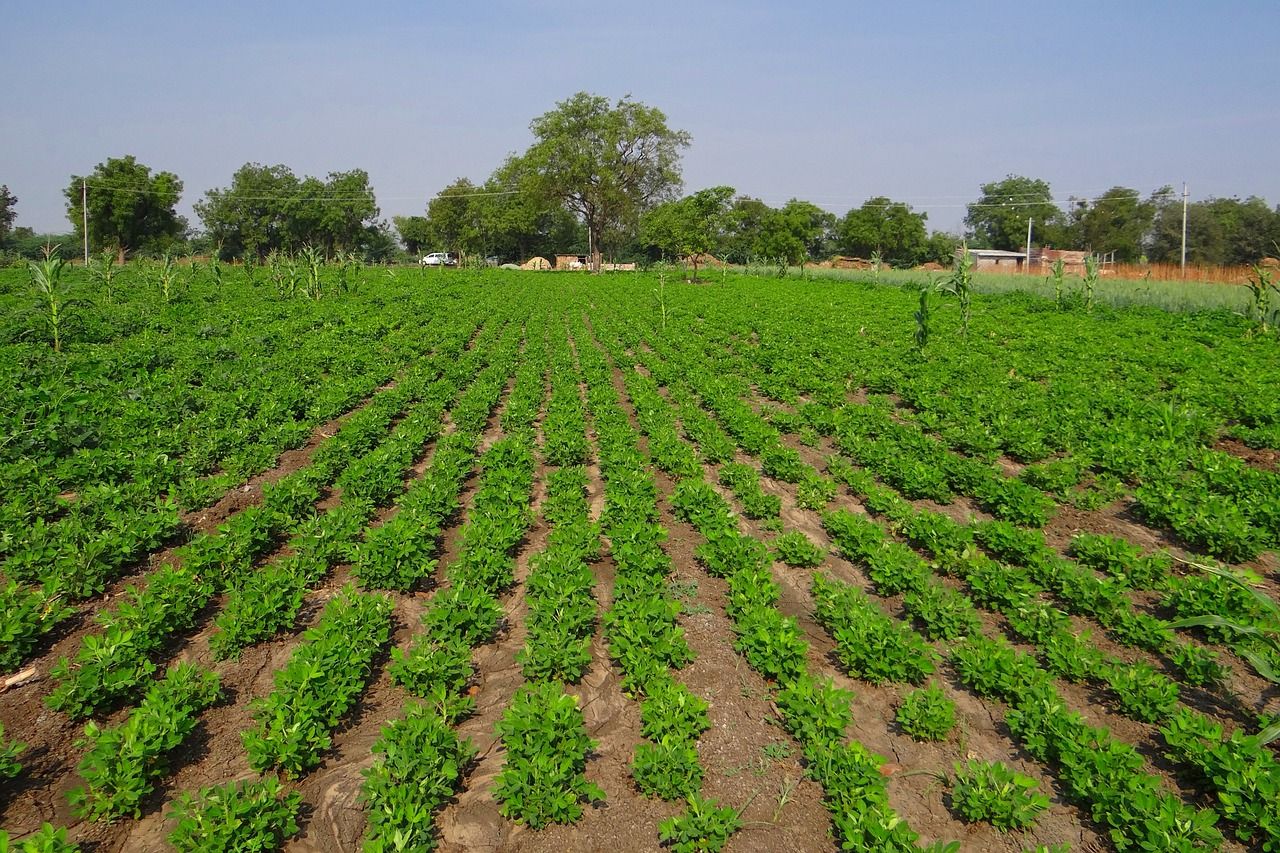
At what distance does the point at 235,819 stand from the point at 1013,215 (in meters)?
107

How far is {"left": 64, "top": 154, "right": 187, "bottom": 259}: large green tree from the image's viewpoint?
185 feet

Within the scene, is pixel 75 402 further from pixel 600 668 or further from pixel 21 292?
pixel 21 292

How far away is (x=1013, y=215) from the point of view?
9106 centimetres

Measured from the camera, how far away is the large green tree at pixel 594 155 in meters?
67.4

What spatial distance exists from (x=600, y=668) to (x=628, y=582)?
0.80 metres

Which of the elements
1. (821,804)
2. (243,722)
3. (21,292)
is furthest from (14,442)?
(21,292)

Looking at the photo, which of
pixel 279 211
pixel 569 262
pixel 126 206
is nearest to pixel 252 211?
pixel 279 211

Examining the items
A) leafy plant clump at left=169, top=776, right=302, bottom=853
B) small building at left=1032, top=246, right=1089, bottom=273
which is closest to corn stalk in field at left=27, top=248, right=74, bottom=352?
leafy plant clump at left=169, top=776, right=302, bottom=853

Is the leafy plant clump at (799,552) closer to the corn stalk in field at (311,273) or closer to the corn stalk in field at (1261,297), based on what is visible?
the corn stalk in field at (1261,297)

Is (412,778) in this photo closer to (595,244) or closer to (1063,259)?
(1063,259)

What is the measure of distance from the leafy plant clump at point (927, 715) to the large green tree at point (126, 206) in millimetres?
68564

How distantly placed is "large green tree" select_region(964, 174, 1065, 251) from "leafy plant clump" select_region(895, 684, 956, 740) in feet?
304

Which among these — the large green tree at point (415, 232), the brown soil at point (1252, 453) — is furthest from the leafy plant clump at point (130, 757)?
the large green tree at point (415, 232)

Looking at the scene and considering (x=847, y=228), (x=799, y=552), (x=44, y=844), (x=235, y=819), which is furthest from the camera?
(x=847, y=228)
